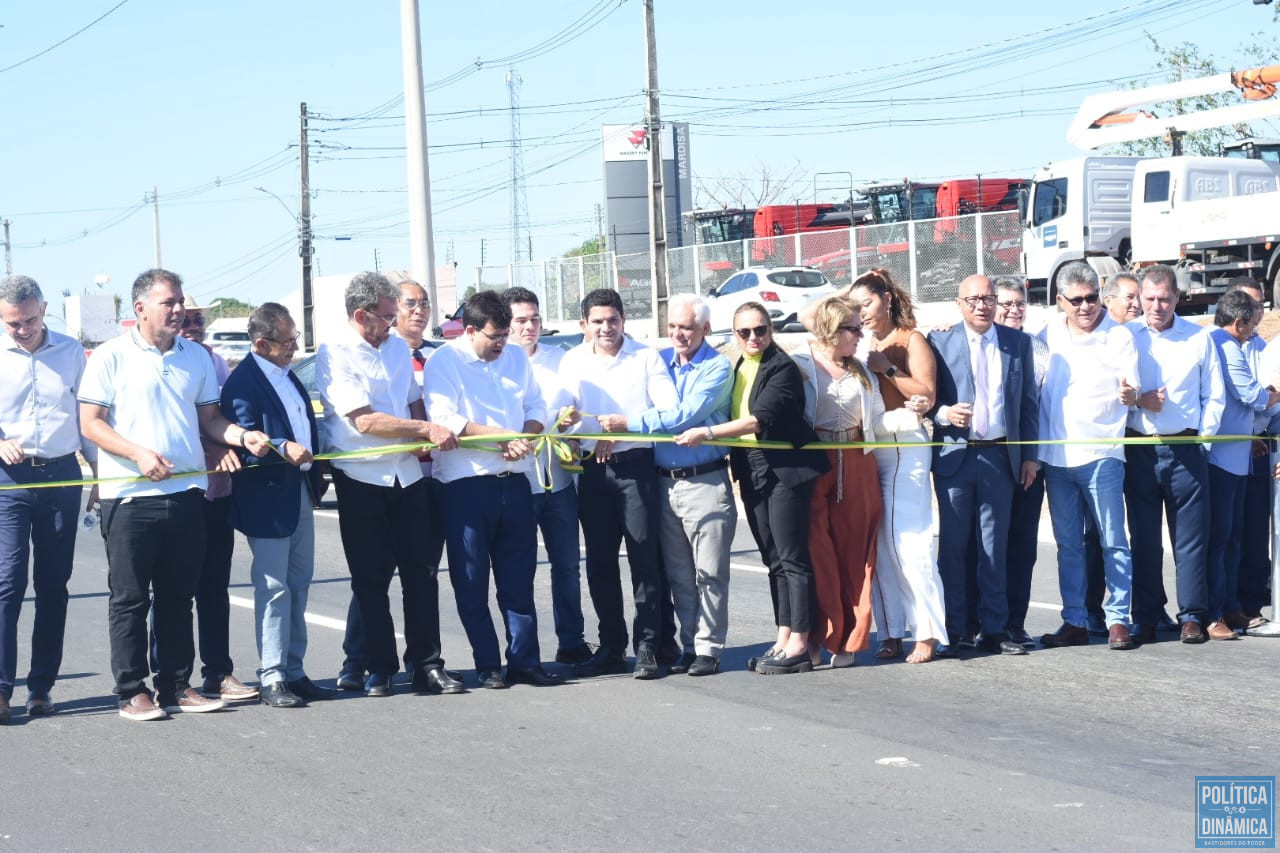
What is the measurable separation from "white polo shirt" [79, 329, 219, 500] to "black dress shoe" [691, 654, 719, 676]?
9.04 ft

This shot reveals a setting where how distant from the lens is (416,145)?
20172mm

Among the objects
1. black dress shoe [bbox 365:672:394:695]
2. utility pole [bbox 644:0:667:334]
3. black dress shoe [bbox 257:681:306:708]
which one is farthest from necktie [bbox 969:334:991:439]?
utility pole [bbox 644:0:667:334]

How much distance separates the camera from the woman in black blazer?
26.6ft

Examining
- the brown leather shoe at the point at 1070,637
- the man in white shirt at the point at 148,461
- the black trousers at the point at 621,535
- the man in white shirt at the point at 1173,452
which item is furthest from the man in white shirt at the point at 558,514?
the man in white shirt at the point at 1173,452

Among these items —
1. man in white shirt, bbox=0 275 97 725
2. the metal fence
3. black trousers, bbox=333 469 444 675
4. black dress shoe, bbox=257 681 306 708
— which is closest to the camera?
man in white shirt, bbox=0 275 97 725

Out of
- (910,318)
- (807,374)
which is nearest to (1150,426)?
(910,318)

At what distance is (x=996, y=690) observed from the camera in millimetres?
7723

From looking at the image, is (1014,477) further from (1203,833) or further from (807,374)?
(1203,833)

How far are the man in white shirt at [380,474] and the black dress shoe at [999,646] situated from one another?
9.94 feet

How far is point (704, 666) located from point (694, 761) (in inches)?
71.3

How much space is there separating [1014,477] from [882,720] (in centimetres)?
214

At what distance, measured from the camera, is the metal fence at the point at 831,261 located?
1404 inches

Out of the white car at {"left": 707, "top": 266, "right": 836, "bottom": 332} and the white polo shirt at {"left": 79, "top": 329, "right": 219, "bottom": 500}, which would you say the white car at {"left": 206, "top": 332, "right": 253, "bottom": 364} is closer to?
the white car at {"left": 707, "top": 266, "right": 836, "bottom": 332}

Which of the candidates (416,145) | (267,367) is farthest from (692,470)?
(416,145)
